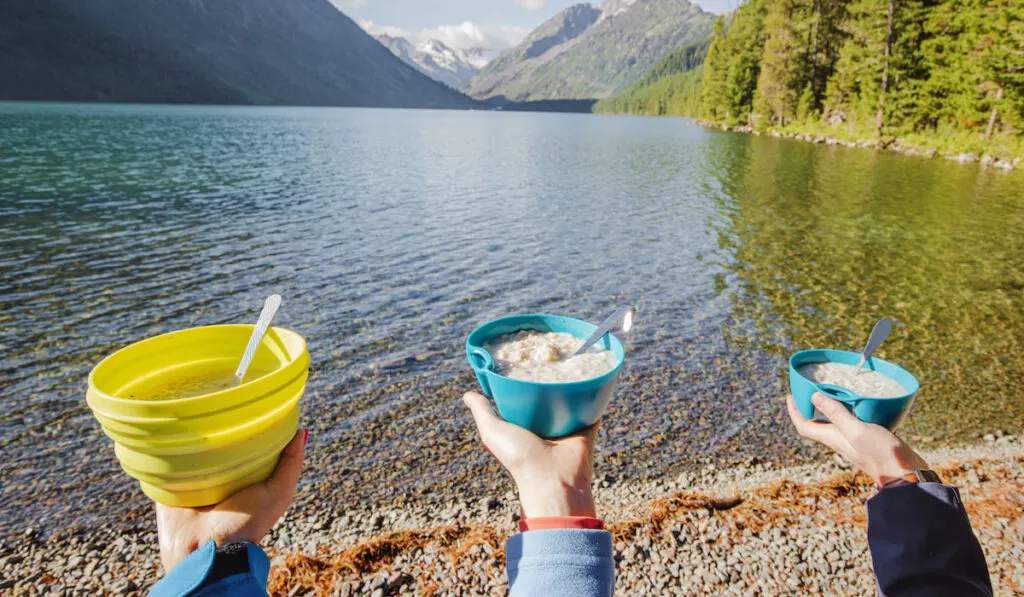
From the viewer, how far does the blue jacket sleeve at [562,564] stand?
1.64m

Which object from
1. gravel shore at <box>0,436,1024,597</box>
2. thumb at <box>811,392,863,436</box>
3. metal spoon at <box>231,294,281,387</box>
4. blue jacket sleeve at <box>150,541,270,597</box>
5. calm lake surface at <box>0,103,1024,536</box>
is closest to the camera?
blue jacket sleeve at <box>150,541,270,597</box>

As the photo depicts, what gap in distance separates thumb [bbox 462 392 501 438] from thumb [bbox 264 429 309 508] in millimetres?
738

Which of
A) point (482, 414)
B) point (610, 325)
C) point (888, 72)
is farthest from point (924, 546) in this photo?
point (888, 72)

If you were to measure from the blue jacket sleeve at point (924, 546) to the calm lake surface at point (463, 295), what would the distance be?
4739mm

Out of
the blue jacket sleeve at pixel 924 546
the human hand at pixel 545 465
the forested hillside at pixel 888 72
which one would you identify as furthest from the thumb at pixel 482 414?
the forested hillside at pixel 888 72

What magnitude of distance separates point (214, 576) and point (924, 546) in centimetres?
262

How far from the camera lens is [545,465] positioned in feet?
6.81

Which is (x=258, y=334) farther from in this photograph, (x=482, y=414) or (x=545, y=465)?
(x=545, y=465)

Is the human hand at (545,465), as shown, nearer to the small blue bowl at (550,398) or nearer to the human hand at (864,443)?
the small blue bowl at (550,398)

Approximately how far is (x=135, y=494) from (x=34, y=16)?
→ 22601 cm

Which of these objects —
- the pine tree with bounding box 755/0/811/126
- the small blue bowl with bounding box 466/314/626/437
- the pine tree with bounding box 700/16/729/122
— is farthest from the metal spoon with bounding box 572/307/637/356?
the pine tree with bounding box 700/16/729/122

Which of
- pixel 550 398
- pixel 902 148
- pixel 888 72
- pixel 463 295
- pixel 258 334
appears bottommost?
pixel 463 295

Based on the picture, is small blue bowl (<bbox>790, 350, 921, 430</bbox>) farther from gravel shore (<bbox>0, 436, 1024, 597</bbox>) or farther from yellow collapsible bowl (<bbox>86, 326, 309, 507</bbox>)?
yellow collapsible bowl (<bbox>86, 326, 309, 507</bbox>)

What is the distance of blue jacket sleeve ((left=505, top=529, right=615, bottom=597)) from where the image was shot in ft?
5.38
